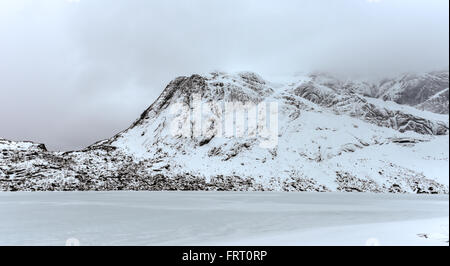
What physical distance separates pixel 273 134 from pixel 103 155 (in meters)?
95.2

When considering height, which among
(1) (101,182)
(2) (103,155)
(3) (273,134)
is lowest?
(1) (101,182)

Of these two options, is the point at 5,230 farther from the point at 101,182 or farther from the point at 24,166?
the point at 24,166

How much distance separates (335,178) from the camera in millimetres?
139750

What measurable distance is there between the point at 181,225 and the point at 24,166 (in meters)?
126

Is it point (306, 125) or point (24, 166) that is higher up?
point (306, 125)

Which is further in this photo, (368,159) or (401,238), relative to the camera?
(368,159)

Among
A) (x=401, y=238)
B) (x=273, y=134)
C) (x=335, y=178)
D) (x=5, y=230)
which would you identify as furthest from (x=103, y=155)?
(x=401, y=238)

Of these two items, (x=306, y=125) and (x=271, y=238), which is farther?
(x=306, y=125)

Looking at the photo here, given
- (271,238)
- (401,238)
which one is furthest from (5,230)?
(401,238)
